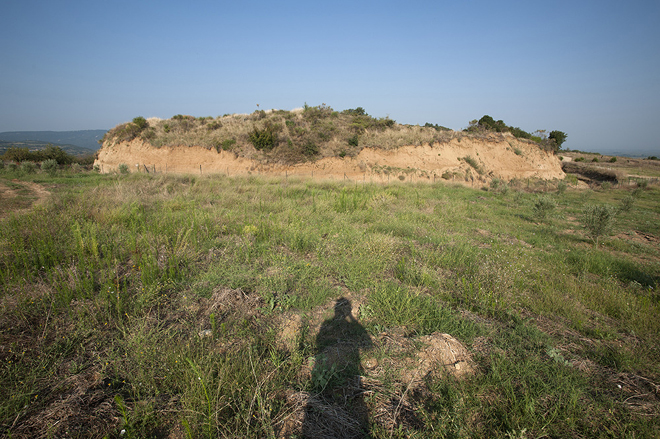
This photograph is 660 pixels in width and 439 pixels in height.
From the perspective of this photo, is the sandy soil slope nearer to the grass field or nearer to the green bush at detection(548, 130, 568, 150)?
the green bush at detection(548, 130, 568, 150)

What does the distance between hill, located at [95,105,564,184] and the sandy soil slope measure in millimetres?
89

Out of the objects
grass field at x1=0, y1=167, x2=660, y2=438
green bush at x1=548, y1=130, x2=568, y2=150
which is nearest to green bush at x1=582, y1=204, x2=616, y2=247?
grass field at x1=0, y1=167, x2=660, y2=438

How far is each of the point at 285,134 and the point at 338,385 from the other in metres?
25.1

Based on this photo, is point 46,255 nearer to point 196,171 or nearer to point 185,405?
point 185,405

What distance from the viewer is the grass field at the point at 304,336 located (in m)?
2.38

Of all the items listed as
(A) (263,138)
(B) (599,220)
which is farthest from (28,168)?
(B) (599,220)

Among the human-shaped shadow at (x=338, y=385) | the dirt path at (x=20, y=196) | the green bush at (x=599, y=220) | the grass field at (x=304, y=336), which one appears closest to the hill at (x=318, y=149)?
the dirt path at (x=20, y=196)

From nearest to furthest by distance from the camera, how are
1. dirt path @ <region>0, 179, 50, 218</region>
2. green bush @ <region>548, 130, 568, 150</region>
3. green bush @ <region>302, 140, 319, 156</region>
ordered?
dirt path @ <region>0, 179, 50, 218</region>
green bush @ <region>302, 140, 319, 156</region>
green bush @ <region>548, 130, 568, 150</region>

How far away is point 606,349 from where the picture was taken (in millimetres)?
3303

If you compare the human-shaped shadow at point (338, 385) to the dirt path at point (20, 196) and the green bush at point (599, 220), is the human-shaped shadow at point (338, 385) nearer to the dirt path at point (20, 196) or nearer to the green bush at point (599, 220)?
the dirt path at point (20, 196)

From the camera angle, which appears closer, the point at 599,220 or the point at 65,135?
the point at 599,220

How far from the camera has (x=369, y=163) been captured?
24.9m

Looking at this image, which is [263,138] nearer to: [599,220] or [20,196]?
[20,196]

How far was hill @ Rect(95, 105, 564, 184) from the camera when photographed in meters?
24.2
